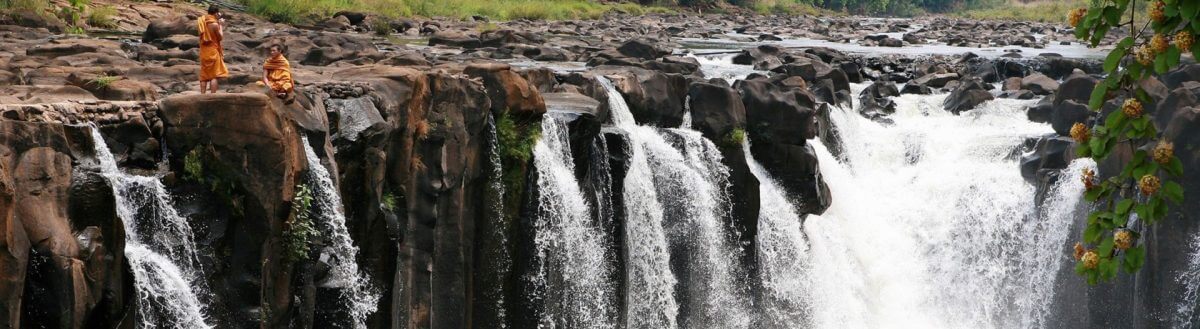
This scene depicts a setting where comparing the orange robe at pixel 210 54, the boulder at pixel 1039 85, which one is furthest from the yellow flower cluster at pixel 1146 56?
the boulder at pixel 1039 85

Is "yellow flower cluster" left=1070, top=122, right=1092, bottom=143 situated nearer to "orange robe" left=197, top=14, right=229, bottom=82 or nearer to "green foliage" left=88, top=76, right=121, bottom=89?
"orange robe" left=197, top=14, right=229, bottom=82

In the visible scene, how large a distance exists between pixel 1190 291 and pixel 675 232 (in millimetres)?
7027

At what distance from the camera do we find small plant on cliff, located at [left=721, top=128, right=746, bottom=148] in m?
18.7

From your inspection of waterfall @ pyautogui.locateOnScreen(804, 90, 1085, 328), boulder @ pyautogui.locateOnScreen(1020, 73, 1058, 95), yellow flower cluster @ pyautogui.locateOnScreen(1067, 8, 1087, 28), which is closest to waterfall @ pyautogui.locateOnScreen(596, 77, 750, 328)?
waterfall @ pyautogui.locateOnScreen(804, 90, 1085, 328)

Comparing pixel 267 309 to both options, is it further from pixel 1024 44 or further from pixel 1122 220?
pixel 1024 44

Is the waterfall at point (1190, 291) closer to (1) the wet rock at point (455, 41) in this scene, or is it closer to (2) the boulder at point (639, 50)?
(2) the boulder at point (639, 50)

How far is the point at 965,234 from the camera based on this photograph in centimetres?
2062

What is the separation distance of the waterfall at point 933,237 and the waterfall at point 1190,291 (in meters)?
2.21

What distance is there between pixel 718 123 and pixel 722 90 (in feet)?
1.97

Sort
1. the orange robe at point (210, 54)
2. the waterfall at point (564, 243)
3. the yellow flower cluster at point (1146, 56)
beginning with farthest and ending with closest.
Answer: the waterfall at point (564, 243) → the orange robe at point (210, 54) → the yellow flower cluster at point (1146, 56)

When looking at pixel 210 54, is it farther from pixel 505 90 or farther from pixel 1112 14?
pixel 1112 14

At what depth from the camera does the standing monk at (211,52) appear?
41.2 feet

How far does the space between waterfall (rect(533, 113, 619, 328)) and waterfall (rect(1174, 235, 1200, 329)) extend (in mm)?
7886

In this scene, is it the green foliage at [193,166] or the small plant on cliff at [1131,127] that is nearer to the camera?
the small plant on cliff at [1131,127]
